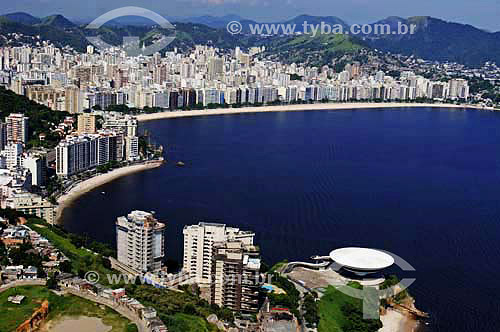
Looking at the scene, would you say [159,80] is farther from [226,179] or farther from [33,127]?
[226,179]

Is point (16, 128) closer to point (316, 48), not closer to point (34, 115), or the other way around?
point (34, 115)

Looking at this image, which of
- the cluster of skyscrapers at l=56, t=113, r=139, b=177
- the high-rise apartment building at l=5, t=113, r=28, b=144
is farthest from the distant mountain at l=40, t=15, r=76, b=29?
the high-rise apartment building at l=5, t=113, r=28, b=144

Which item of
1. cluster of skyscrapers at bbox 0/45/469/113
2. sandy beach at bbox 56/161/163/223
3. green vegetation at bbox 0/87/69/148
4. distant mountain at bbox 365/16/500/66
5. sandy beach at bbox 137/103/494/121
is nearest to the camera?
sandy beach at bbox 56/161/163/223

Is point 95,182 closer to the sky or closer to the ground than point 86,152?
closer to the ground

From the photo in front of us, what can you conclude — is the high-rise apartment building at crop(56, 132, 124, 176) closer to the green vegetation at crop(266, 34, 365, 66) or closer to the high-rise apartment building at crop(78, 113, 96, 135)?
the high-rise apartment building at crop(78, 113, 96, 135)

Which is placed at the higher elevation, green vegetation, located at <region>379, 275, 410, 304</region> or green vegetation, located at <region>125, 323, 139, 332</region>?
green vegetation, located at <region>125, 323, 139, 332</region>

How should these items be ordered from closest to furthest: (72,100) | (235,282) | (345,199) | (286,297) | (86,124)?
1. (235,282)
2. (286,297)
3. (345,199)
4. (86,124)
5. (72,100)

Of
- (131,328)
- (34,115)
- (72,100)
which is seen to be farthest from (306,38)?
(131,328)

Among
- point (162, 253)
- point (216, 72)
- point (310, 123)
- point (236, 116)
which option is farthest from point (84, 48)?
point (162, 253)
